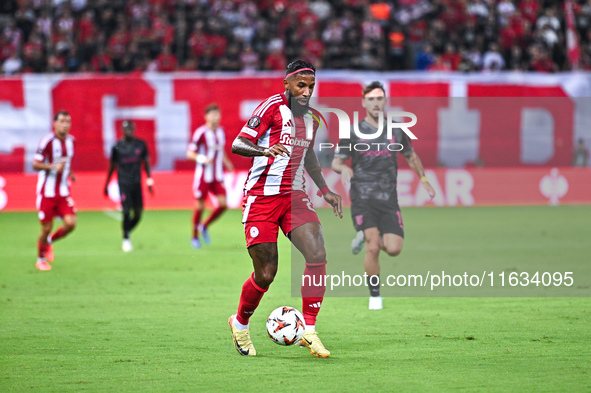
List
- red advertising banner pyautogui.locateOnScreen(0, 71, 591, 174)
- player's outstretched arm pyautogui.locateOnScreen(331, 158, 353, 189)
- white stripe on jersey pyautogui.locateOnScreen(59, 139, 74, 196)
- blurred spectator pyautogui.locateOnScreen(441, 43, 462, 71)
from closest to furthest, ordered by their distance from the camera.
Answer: player's outstretched arm pyautogui.locateOnScreen(331, 158, 353, 189) < white stripe on jersey pyautogui.locateOnScreen(59, 139, 74, 196) < red advertising banner pyautogui.locateOnScreen(0, 71, 591, 174) < blurred spectator pyautogui.locateOnScreen(441, 43, 462, 71)

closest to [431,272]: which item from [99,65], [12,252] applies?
[12,252]

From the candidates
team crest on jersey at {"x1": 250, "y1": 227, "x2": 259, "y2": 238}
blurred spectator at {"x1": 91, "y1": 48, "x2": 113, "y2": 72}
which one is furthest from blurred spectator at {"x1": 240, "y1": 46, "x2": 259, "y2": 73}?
team crest on jersey at {"x1": 250, "y1": 227, "x2": 259, "y2": 238}

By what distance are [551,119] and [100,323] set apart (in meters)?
16.8

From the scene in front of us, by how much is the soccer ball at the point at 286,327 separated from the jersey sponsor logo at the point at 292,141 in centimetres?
138

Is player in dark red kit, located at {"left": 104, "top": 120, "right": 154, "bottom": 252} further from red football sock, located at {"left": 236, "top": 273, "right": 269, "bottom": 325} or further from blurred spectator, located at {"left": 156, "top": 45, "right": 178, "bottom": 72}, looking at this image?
blurred spectator, located at {"left": 156, "top": 45, "right": 178, "bottom": 72}

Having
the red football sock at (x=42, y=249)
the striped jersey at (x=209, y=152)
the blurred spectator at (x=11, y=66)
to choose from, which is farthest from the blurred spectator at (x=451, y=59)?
the red football sock at (x=42, y=249)

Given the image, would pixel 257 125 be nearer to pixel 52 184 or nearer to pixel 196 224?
pixel 52 184

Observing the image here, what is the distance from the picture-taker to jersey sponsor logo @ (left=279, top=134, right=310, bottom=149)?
627 centimetres

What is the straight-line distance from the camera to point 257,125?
613 cm

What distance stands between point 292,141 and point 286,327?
151 centimetres

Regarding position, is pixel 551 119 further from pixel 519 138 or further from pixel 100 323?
pixel 100 323

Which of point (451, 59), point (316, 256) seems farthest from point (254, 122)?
point (451, 59)

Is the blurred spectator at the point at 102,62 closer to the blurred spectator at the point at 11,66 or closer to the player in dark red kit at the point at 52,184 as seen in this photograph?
the blurred spectator at the point at 11,66

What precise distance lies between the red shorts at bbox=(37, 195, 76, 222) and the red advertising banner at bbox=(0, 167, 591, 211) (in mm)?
7909
